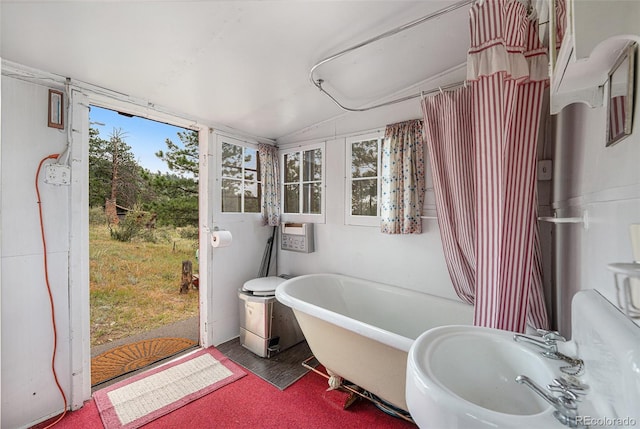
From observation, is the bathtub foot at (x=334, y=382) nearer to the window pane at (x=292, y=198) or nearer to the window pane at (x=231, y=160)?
the window pane at (x=292, y=198)

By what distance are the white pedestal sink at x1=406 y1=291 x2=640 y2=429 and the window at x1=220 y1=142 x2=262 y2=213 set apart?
2.28m

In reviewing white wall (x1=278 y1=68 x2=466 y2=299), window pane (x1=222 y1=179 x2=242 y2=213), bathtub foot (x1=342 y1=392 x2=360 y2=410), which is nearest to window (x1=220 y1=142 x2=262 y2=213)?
window pane (x1=222 y1=179 x2=242 y2=213)

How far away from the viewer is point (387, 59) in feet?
5.62

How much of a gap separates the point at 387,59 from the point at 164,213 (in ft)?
10.3

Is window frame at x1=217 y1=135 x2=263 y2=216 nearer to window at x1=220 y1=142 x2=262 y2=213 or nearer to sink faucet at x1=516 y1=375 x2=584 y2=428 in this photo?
window at x1=220 y1=142 x2=262 y2=213

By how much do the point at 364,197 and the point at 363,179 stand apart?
6.8 inches

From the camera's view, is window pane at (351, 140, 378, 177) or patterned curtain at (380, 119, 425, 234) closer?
patterned curtain at (380, 119, 425, 234)

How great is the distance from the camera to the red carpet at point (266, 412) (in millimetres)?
1601

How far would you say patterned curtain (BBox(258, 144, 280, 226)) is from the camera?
2.88m

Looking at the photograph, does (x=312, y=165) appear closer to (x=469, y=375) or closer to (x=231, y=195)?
(x=231, y=195)

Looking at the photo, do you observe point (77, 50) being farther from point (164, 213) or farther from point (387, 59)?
point (164, 213)

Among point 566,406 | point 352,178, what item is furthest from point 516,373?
point 352,178

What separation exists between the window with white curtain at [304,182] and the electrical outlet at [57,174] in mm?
1845

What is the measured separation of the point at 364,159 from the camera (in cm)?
244
